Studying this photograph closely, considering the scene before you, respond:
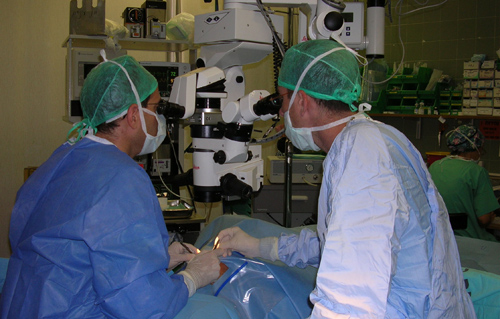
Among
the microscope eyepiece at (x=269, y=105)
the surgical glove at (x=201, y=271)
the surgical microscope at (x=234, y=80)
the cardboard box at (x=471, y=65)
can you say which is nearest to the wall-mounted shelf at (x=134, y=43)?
the surgical microscope at (x=234, y=80)

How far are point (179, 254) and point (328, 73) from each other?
2.87 feet

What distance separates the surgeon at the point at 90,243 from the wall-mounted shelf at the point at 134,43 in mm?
1925

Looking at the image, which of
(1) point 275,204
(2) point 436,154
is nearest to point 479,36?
(2) point 436,154

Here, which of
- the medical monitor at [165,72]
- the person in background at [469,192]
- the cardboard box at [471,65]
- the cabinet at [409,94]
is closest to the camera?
the person in background at [469,192]

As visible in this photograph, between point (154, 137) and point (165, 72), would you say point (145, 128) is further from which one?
point (165, 72)

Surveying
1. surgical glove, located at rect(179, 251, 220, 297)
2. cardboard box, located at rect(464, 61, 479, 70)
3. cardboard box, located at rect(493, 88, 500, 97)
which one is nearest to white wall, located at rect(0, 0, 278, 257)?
surgical glove, located at rect(179, 251, 220, 297)

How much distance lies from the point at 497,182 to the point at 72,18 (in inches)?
140

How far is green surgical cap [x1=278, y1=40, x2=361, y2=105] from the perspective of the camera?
4.11 feet

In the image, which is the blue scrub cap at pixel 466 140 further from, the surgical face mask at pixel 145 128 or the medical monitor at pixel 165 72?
the surgical face mask at pixel 145 128

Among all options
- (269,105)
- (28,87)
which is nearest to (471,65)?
(269,105)

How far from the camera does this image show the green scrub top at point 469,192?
3.01 m

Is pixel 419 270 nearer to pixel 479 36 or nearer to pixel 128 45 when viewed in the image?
pixel 128 45

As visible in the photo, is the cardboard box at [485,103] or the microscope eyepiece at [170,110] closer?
the microscope eyepiece at [170,110]

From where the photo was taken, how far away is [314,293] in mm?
1005
